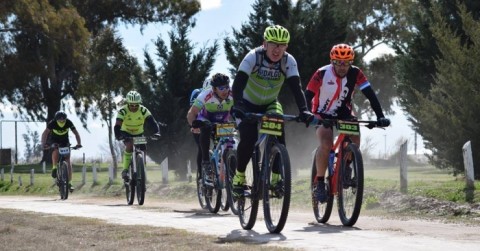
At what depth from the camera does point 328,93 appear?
428 inches

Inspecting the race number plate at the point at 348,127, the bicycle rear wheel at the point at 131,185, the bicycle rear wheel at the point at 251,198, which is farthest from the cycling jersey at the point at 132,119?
the race number plate at the point at 348,127

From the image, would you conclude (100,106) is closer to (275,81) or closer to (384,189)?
(384,189)

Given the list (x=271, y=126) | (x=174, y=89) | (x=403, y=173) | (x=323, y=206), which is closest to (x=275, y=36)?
(x=271, y=126)

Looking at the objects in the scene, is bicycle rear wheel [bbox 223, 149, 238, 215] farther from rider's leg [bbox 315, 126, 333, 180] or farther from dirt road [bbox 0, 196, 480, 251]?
rider's leg [bbox 315, 126, 333, 180]

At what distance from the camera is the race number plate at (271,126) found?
956 cm

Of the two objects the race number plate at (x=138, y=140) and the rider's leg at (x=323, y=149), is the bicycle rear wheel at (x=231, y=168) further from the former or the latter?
the race number plate at (x=138, y=140)

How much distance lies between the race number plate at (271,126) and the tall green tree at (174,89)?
878 inches

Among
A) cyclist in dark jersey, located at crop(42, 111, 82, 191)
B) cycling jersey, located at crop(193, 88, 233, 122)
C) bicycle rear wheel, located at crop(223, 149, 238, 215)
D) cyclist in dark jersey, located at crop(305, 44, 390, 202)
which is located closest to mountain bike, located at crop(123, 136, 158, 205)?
cycling jersey, located at crop(193, 88, 233, 122)

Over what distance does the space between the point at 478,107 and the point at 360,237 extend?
28.1 ft

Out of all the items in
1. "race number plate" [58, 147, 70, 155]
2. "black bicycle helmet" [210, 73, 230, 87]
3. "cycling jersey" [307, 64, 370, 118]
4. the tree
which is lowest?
"cycling jersey" [307, 64, 370, 118]

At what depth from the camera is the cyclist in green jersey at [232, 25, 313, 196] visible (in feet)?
32.2

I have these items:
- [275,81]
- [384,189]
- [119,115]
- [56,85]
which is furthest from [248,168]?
[56,85]

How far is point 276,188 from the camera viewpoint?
9609 mm

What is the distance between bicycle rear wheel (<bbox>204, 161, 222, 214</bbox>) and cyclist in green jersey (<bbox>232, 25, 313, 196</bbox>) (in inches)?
148
